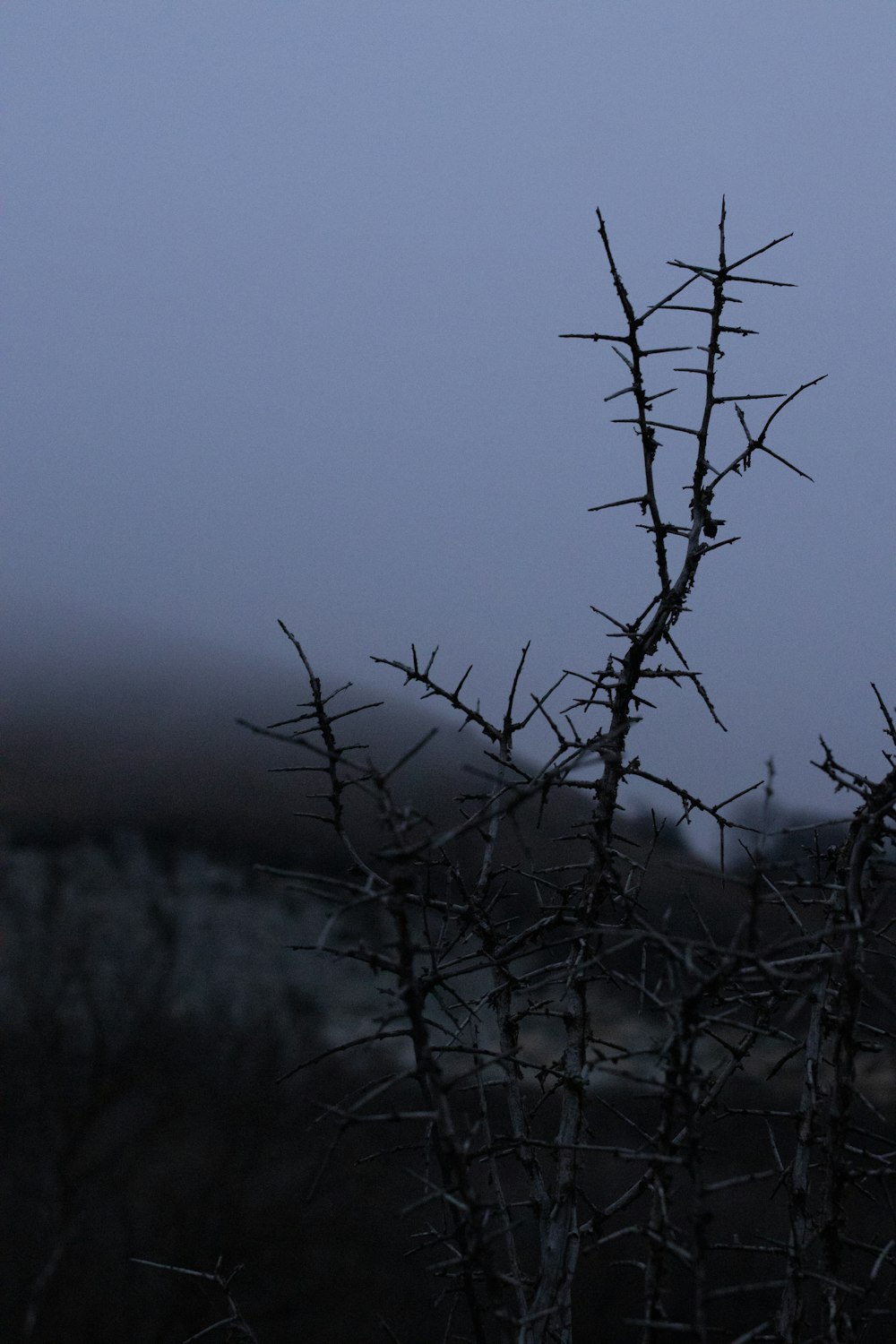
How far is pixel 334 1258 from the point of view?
9383mm

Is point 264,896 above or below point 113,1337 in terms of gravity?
above

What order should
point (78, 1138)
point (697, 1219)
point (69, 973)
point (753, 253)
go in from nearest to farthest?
point (697, 1219), point (753, 253), point (78, 1138), point (69, 973)

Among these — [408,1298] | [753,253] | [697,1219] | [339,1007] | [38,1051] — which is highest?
[753,253]

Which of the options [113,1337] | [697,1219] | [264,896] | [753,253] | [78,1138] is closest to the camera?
[697,1219]

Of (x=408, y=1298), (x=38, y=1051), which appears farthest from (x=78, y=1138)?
(x=408, y=1298)

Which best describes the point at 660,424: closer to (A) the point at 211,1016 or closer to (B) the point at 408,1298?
(B) the point at 408,1298

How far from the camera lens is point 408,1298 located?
8.97 m

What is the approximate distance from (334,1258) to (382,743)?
6464 millimetres

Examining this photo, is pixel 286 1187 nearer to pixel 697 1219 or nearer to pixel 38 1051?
pixel 38 1051

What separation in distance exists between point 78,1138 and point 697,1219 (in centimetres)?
989

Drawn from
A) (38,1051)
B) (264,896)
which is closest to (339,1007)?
(264,896)

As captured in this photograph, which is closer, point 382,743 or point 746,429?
point 746,429

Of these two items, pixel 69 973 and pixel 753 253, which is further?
pixel 69 973

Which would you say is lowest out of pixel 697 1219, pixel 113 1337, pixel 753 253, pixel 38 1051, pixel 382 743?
pixel 113 1337
